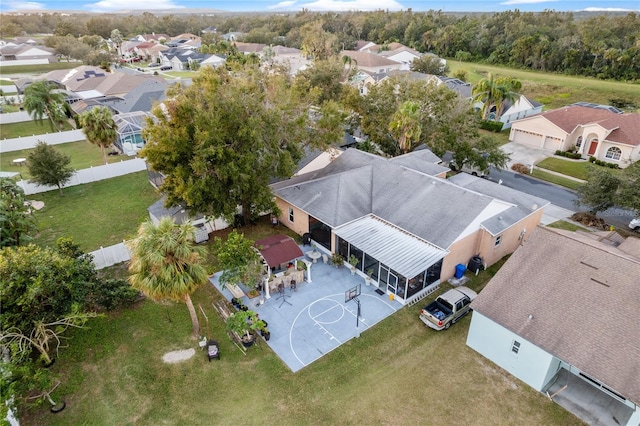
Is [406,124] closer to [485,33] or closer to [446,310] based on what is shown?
[446,310]

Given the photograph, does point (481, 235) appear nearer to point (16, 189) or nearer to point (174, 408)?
point (174, 408)

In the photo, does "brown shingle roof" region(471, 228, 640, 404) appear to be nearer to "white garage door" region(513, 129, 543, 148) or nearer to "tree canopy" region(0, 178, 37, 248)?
"tree canopy" region(0, 178, 37, 248)

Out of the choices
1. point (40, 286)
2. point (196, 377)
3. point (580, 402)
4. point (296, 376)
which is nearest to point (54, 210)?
point (40, 286)

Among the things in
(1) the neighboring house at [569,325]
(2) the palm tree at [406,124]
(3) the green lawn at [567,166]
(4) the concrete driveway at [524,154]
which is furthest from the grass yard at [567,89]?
(1) the neighboring house at [569,325]

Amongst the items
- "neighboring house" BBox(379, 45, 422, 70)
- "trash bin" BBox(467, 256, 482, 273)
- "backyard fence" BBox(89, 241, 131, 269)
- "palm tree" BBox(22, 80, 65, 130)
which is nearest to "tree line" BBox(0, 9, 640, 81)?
"neighboring house" BBox(379, 45, 422, 70)

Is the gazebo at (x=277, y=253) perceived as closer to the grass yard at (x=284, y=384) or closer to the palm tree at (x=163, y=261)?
the grass yard at (x=284, y=384)
